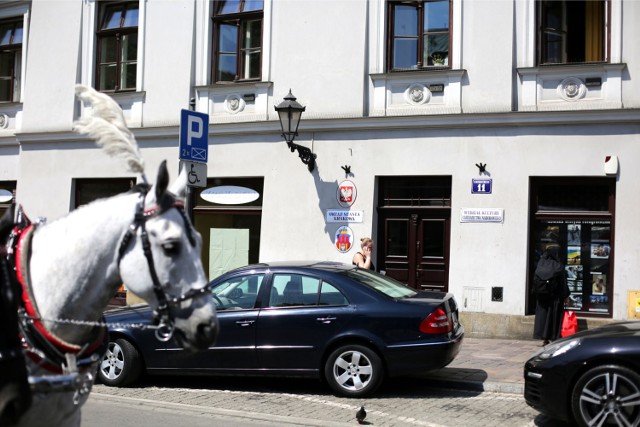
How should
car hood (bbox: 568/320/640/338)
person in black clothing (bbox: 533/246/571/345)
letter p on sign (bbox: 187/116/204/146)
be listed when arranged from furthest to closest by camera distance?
person in black clothing (bbox: 533/246/571/345)
letter p on sign (bbox: 187/116/204/146)
car hood (bbox: 568/320/640/338)

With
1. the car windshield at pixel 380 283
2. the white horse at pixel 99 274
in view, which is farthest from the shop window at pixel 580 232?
the white horse at pixel 99 274

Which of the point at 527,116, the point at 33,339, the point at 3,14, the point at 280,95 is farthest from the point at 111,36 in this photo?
the point at 33,339

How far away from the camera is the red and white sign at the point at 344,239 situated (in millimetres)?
14375

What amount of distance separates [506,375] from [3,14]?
1546 centimetres

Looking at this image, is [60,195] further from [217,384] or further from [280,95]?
[217,384]

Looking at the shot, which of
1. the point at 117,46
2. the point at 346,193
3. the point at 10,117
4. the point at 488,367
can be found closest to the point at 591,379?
the point at 488,367

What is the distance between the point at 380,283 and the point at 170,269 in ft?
21.2

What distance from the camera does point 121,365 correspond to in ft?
30.5

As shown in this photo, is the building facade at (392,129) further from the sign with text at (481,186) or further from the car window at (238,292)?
the car window at (238,292)

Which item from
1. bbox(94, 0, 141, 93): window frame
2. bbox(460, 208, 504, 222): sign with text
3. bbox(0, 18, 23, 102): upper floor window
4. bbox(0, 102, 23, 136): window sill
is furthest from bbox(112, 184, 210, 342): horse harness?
bbox(0, 18, 23, 102): upper floor window

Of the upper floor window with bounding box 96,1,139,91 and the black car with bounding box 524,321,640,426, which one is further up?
the upper floor window with bounding box 96,1,139,91

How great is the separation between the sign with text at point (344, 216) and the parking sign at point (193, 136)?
13.1ft

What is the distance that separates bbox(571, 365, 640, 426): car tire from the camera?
667 centimetres

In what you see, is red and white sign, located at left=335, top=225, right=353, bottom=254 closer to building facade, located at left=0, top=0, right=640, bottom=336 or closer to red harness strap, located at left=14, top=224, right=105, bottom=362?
building facade, located at left=0, top=0, right=640, bottom=336
